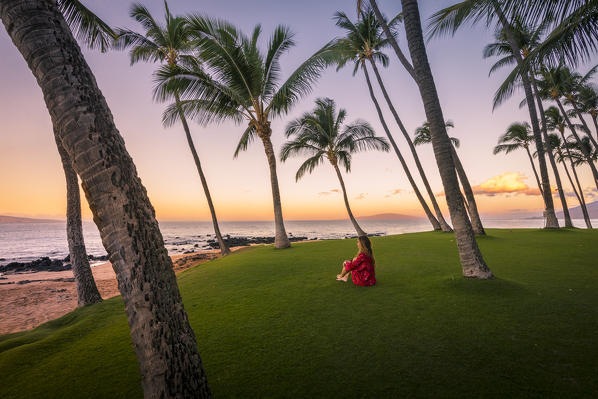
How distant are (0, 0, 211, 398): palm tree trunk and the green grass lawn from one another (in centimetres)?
82

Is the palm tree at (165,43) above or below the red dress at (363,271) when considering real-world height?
above

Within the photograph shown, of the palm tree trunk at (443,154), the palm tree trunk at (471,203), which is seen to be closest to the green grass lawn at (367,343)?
the palm tree trunk at (443,154)

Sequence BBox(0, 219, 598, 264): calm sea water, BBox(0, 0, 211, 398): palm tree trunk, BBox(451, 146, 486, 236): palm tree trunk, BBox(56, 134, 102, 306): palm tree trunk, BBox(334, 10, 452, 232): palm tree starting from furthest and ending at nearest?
BBox(0, 219, 598, 264): calm sea water < BBox(334, 10, 452, 232): palm tree < BBox(451, 146, 486, 236): palm tree trunk < BBox(56, 134, 102, 306): palm tree trunk < BBox(0, 0, 211, 398): palm tree trunk

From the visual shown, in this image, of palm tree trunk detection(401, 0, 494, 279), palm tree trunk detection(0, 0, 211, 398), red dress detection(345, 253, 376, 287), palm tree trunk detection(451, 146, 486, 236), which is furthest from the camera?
palm tree trunk detection(451, 146, 486, 236)

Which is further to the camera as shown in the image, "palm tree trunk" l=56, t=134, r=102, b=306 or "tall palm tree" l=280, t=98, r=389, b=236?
A: "tall palm tree" l=280, t=98, r=389, b=236

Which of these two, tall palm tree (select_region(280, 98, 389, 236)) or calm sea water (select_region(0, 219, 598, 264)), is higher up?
tall palm tree (select_region(280, 98, 389, 236))

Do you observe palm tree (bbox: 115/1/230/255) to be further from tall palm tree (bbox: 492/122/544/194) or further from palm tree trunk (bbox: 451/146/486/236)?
tall palm tree (bbox: 492/122/544/194)

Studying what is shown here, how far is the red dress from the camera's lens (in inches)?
224

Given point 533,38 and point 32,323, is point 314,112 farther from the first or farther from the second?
point 32,323

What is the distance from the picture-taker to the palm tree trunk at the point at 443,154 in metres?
5.23

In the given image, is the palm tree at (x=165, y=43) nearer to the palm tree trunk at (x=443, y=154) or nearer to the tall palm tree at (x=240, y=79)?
the tall palm tree at (x=240, y=79)

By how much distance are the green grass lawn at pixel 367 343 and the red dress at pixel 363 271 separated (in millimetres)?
230

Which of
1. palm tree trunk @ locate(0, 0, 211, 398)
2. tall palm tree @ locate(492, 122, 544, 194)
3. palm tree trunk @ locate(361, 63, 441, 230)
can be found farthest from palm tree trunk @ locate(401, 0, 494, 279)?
tall palm tree @ locate(492, 122, 544, 194)

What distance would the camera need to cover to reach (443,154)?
538cm
